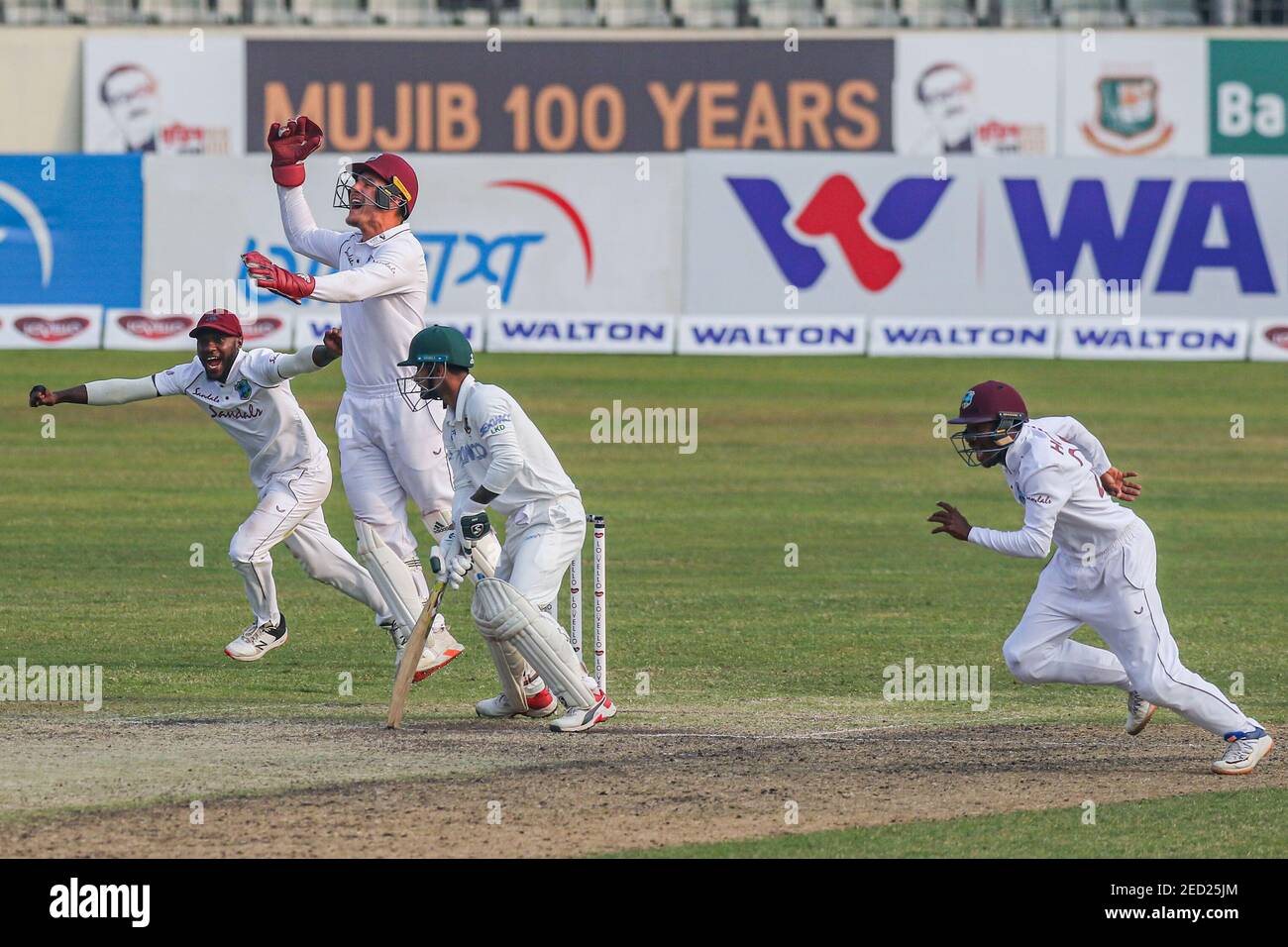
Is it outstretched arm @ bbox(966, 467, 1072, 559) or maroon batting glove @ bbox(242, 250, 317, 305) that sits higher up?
maroon batting glove @ bbox(242, 250, 317, 305)

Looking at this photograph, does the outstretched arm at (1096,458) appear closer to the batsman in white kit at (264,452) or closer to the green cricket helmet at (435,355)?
the green cricket helmet at (435,355)

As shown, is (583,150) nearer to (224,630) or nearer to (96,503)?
(96,503)

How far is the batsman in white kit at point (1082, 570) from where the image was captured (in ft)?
31.4

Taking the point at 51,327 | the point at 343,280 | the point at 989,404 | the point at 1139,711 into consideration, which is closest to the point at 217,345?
the point at 343,280

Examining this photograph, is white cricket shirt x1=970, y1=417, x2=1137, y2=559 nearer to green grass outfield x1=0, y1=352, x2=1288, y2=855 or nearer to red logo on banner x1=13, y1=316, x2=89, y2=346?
green grass outfield x1=0, y1=352, x2=1288, y2=855

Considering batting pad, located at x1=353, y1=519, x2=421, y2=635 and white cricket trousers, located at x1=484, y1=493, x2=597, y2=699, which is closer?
white cricket trousers, located at x1=484, y1=493, x2=597, y2=699

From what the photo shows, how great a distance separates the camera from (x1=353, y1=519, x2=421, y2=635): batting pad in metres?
11.5

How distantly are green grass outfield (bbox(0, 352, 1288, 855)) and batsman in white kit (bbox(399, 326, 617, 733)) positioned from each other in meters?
1.09

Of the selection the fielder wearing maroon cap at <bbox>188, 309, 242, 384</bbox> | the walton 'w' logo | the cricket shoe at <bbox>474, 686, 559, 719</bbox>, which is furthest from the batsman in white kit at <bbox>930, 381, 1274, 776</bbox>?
the walton 'w' logo

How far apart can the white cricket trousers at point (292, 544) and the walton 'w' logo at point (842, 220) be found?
20691 millimetres

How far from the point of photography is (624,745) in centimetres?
1027

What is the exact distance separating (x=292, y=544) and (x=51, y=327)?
2060cm

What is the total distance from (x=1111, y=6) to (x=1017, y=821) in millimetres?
36848

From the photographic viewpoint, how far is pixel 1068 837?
8.65 meters
